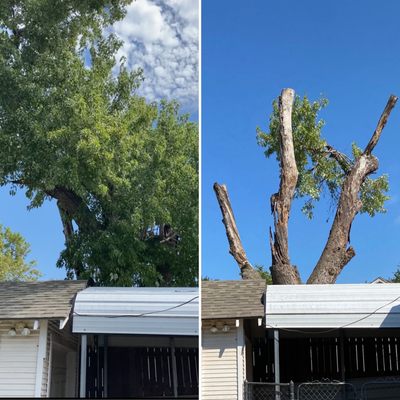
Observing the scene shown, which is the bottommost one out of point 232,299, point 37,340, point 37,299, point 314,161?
point 37,340

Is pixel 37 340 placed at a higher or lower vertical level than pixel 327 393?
higher

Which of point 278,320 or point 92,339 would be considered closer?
point 92,339

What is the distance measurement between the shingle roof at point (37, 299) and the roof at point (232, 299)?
1491 mm

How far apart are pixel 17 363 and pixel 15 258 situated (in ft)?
2.63

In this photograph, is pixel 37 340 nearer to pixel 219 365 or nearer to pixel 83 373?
pixel 83 373

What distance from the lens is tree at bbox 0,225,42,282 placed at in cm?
455

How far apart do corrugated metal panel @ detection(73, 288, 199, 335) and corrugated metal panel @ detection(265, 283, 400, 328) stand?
1561mm

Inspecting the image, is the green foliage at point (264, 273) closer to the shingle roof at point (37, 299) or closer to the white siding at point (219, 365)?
the white siding at point (219, 365)

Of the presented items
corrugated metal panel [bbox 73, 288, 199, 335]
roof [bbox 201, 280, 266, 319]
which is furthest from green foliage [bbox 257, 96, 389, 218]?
corrugated metal panel [bbox 73, 288, 199, 335]

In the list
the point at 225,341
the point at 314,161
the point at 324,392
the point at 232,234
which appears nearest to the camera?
the point at 225,341

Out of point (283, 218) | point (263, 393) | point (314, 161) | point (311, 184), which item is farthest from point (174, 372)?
point (314, 161)

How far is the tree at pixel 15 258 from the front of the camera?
455 cm

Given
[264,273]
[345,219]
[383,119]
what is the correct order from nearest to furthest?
Answer: [383,119]
[345,219]
[264,273]

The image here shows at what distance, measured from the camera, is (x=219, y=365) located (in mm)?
6039
